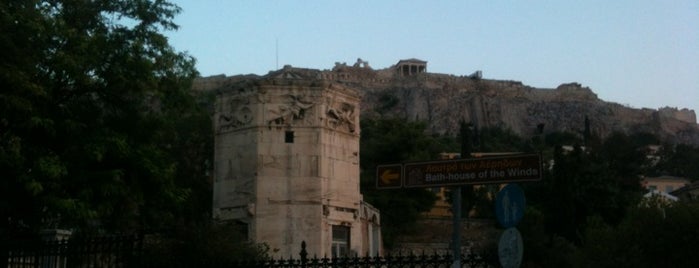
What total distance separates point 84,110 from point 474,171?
8287 millimetres

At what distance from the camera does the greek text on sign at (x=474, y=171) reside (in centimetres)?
977

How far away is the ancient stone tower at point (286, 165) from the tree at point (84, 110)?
6.53 meters

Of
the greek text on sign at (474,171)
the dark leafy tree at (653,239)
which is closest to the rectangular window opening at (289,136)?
the dark leafy tree at (653,239)

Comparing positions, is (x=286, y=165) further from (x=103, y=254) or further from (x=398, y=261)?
(x=398, y=261)

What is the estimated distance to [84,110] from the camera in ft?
52.4

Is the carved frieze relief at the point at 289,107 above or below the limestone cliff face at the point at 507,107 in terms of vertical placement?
below

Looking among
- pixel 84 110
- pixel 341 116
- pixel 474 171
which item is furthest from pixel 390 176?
pixel 341 116

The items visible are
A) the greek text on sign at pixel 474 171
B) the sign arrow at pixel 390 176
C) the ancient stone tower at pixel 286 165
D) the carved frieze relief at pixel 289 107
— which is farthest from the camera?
the carved frieze relief at pixel 289 107

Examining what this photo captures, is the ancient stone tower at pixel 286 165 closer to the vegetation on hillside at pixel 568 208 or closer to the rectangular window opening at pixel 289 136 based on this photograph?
the rectangular window opening at pixel 289 136

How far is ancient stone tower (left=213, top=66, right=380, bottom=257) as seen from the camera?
2348 centimetres

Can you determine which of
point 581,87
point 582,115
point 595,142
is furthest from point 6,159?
point 581,87

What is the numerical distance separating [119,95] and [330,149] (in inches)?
347

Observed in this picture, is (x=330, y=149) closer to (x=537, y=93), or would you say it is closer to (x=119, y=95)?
(x=119, y=95)

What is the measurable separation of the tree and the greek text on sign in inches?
238
